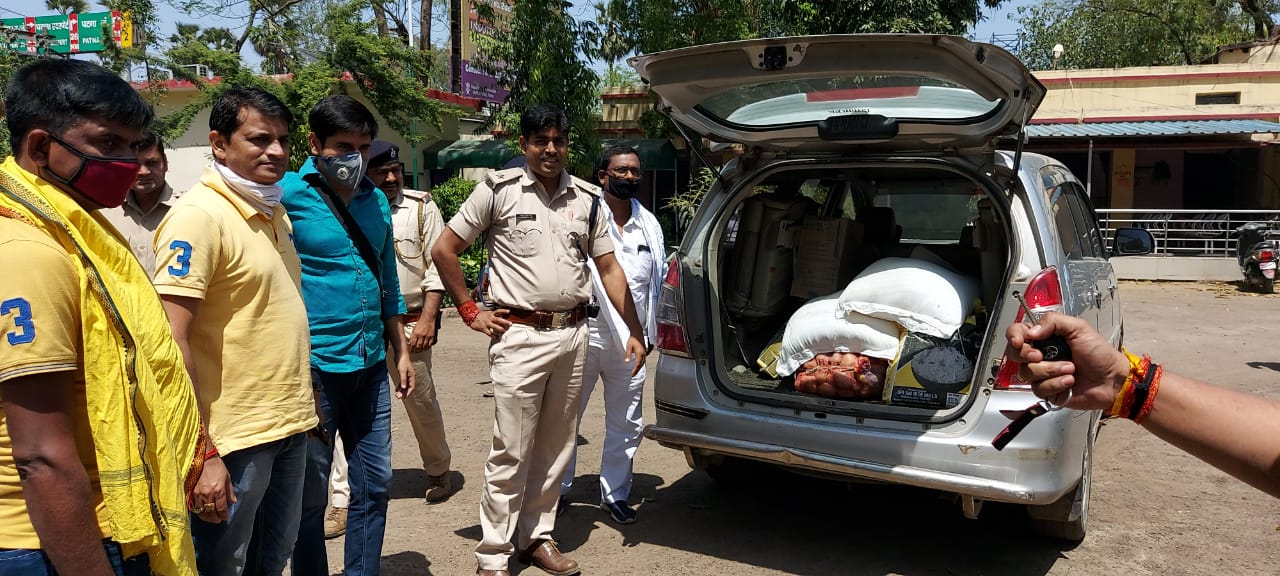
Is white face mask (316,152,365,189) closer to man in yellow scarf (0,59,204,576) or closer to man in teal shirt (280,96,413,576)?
man in teal shirt (280,96,413,576)

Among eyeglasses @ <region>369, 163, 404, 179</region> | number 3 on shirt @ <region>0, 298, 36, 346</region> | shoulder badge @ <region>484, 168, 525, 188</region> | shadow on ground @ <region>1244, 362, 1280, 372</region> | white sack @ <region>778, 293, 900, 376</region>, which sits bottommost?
shadow on ground @ <region>1244, 362, 1280, 372</region>

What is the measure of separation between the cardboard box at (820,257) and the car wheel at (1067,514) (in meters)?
1.46

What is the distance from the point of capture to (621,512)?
4492mm

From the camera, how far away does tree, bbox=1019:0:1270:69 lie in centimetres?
2895

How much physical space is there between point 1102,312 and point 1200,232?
477 inches

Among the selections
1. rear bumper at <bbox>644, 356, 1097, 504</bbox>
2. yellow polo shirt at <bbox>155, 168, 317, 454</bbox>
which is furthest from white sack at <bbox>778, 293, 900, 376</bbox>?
yellow polo shirt at <bbox>155, 168, 317, 454</bbox>

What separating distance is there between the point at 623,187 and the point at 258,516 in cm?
261

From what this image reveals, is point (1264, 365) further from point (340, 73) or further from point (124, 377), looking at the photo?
point (340, 73)

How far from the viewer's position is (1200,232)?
14.6 meters

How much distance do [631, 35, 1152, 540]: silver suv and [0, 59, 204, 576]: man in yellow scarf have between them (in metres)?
2.40

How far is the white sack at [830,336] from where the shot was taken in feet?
13.2

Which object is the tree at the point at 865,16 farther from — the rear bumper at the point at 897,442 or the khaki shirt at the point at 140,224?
the khaki shirt at the point at 140,224

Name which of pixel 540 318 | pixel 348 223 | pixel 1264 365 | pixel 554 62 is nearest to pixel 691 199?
pixel 554 62

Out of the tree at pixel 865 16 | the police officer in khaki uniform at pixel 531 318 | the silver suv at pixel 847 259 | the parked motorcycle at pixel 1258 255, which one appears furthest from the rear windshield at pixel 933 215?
the tree at pixel 865 16
